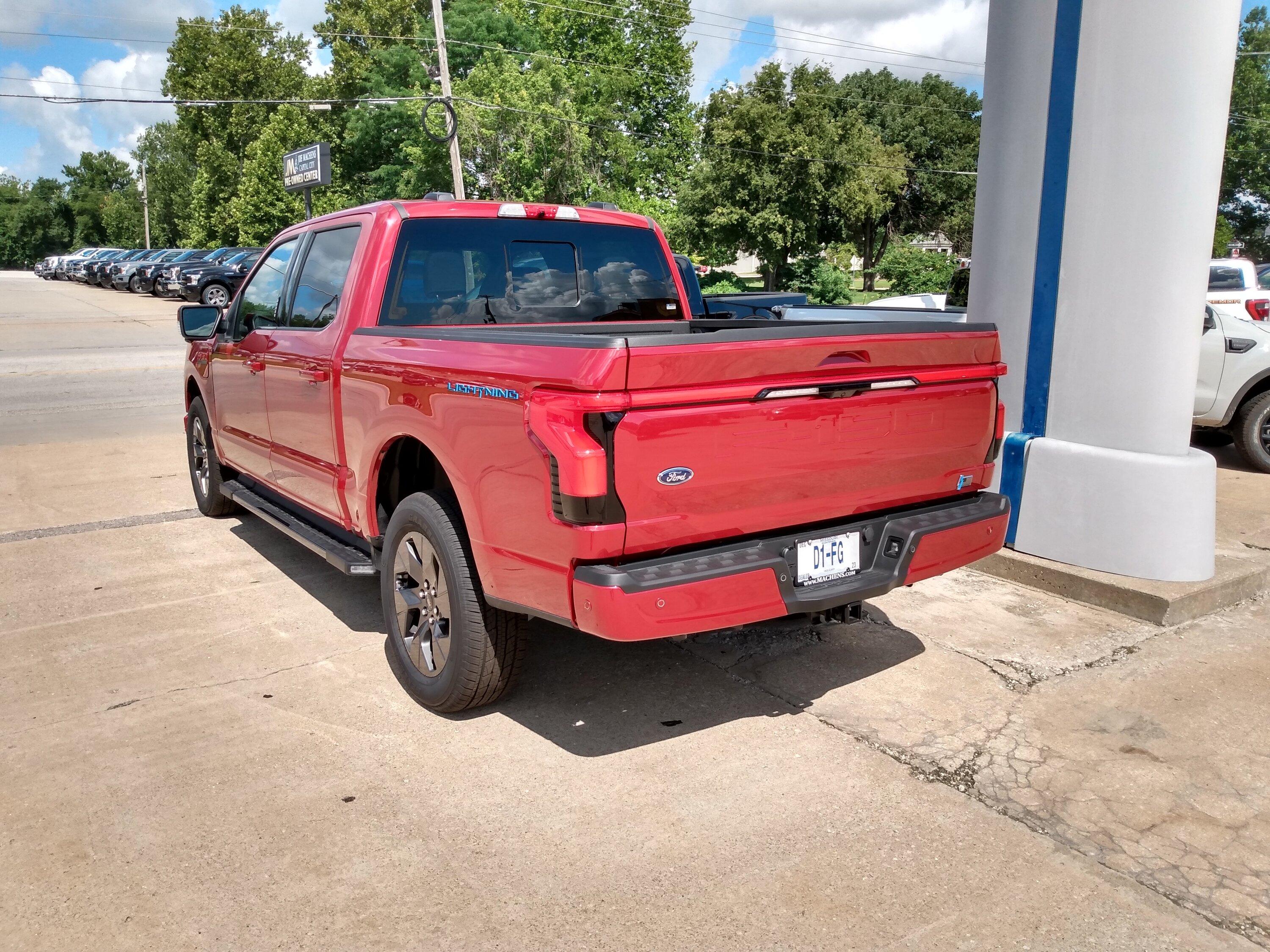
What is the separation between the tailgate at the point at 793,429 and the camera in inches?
125

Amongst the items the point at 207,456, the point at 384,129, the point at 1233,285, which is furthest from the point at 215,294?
the point at 384,129

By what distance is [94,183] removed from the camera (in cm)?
11894

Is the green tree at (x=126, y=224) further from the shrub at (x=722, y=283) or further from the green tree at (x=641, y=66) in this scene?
the shrub at (x=722, y=283)

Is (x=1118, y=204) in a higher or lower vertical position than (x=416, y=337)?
higher

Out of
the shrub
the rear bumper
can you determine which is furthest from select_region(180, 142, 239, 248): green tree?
the rear bumper

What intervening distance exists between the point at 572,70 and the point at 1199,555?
41.7 metres

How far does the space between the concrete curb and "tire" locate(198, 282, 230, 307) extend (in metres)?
28.1

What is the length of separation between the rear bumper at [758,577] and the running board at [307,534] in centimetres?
172

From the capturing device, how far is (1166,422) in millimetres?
5414

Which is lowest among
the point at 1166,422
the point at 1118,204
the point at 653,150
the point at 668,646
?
the point at 668,646

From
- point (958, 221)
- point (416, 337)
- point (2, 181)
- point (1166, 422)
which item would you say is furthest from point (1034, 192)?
point (2, 181)

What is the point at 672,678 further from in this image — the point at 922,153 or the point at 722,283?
the point at 922,153

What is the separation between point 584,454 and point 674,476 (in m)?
0.33

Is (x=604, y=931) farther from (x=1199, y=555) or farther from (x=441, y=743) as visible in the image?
(x=1199, y=555)
